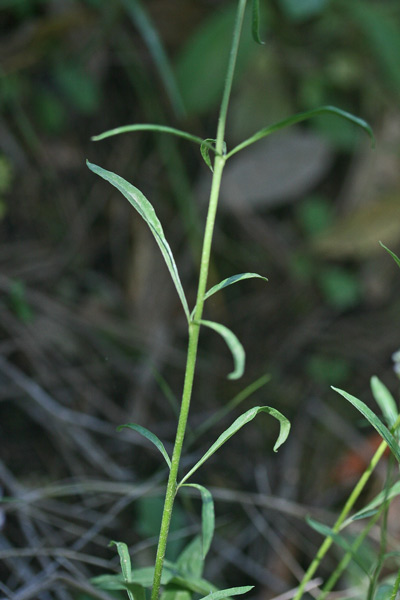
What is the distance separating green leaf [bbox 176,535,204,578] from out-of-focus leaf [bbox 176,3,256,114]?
125 cm

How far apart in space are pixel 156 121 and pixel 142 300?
479 millimetres

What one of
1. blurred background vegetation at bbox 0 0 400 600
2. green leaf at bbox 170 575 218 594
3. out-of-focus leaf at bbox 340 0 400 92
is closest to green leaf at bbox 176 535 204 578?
green leaf at bbox 170 575 218 594

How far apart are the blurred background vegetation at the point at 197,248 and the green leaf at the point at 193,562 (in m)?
0.45

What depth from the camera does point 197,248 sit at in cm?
169

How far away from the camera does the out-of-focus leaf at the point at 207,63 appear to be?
170cm

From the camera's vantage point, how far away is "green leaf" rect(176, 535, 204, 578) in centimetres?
68

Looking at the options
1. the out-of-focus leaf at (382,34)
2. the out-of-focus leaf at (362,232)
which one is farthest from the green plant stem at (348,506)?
the out-of-focus leaf at (382,34)

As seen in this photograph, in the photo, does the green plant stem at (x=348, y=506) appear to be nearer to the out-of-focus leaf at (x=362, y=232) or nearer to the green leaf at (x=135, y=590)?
the green leaf at (x=135, y=590)

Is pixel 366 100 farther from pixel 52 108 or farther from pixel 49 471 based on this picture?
pixel 49 471

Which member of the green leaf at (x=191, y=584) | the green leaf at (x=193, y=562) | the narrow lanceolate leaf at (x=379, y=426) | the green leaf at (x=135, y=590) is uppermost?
the narrow lanceolate leaf at (x=379, y=426)

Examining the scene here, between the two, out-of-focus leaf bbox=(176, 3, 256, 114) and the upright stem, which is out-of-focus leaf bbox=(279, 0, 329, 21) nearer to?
out-of-focus leaf bbox=(176, 3, 256, 114)

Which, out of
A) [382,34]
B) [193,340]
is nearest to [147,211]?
[193,340]

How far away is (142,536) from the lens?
1.13 m

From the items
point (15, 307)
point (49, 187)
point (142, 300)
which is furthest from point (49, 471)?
point (49, 187)
